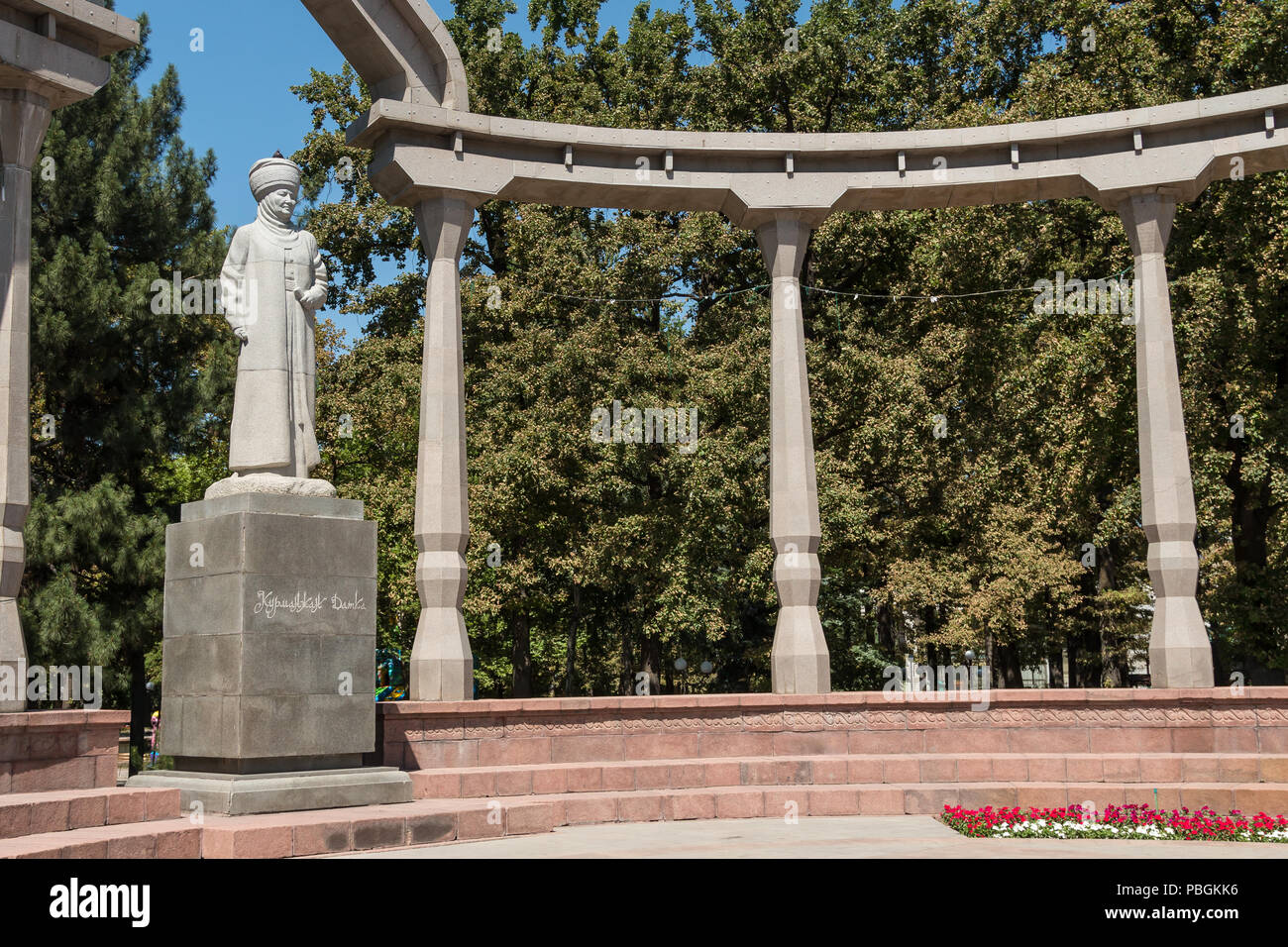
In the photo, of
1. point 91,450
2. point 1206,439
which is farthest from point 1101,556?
point 91,450

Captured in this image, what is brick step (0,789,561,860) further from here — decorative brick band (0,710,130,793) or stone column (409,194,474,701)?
stone column (409,194,474,701)

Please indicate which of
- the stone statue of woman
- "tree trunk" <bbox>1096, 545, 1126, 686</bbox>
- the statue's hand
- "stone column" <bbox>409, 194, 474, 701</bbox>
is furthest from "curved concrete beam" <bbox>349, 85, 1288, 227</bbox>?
"tree trunk" <bbox>1096, 545, 1126, 686</bbox>

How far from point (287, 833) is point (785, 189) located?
1424 cm

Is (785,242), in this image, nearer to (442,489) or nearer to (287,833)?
(442,489)

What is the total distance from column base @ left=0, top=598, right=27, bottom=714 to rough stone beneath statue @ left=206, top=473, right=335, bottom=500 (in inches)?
→ 146

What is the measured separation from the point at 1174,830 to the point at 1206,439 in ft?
52.1

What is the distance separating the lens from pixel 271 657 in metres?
14.4

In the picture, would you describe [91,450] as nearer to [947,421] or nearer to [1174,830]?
[947,421]

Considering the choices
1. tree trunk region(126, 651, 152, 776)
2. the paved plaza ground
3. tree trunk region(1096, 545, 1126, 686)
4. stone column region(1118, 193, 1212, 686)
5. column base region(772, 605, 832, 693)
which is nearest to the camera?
the paved plaza ground

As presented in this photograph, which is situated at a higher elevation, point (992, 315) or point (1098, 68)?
point (1098, 68)

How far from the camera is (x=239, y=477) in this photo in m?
15.1

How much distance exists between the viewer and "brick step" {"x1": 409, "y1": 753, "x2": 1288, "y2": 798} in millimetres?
18078

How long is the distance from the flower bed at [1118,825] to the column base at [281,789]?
7.13 meters

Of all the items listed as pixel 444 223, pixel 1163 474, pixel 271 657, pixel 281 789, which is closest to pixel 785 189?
pixel 444 223
